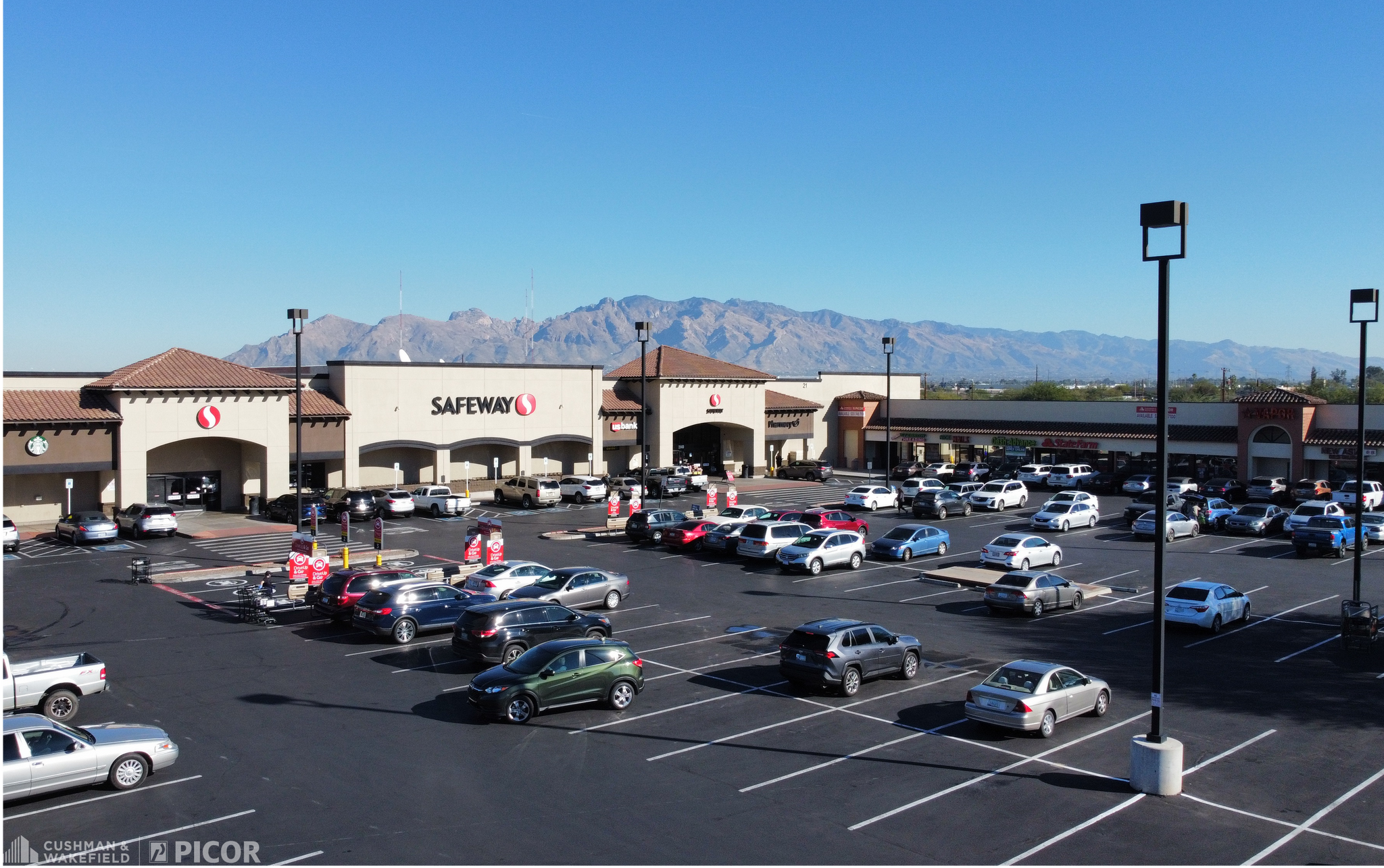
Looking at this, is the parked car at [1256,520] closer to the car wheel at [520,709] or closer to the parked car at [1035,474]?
the parked car at [1035,474]

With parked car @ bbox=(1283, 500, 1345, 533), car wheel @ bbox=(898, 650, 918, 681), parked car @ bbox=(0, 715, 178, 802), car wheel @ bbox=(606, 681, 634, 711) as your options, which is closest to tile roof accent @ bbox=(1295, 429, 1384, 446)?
parked car @ bbox=(1283, 500, 1345, 533)

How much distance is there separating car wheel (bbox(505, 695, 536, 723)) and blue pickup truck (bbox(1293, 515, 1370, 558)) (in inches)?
1275

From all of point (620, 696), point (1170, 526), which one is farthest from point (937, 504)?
point (620, 696)

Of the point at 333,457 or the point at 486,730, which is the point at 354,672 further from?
the point at 333,457

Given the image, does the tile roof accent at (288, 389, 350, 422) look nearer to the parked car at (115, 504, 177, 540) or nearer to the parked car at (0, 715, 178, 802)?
the parked car at (115, 504, 177, 540)

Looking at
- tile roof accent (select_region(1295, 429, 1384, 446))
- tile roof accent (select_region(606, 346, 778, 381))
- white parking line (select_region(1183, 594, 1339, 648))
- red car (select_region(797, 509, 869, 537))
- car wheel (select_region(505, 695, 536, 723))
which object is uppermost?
tile roof accent (select_region(606, 346, 778, 381))

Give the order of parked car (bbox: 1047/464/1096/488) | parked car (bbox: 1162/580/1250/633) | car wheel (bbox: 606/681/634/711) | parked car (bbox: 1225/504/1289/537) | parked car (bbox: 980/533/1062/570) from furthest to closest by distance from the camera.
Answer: parked car (bbox: 1047/464/1096/488), parked car (bbox: 1225/504/1289/537), parked car (bbox: 980/533/1062/570), parked car (bbox: 1162/580/1250/633), car wheel (bbox: 606/681/634/711)

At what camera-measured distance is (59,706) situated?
18.1m

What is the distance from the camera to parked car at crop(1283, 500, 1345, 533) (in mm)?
42312

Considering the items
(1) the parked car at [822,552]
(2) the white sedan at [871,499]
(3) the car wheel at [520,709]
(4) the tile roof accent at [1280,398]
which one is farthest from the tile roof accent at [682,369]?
(3) the car wheel at [520,709]

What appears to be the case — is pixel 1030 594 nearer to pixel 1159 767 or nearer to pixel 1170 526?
pixel 1159 767

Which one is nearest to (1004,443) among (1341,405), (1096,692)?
(1341,405)

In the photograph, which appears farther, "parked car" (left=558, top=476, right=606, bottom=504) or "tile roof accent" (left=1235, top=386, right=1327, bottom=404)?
"tile roof accent" (left=1235, top=386, right=1327, bottom=404)

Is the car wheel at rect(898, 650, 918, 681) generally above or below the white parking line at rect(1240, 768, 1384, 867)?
above
